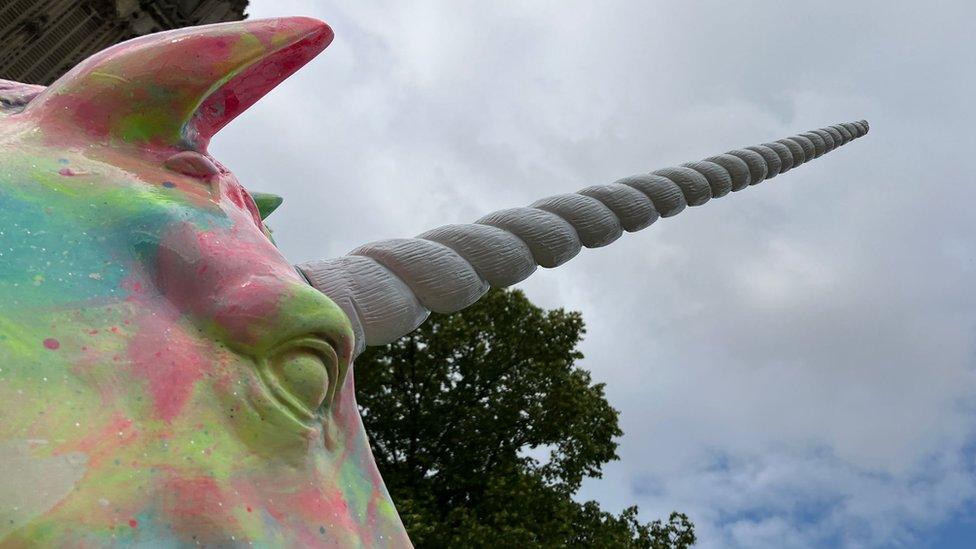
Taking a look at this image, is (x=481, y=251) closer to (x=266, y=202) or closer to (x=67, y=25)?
(x=266, y=202)

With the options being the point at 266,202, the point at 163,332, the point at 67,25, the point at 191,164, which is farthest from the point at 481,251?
the point at 67,25

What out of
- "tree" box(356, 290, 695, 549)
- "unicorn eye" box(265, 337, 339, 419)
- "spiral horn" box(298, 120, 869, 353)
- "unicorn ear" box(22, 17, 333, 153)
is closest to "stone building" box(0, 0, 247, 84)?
"tree" box(356, 290, 695, 549)

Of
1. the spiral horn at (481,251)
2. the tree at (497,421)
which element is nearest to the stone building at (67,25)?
the tree at (497,421)

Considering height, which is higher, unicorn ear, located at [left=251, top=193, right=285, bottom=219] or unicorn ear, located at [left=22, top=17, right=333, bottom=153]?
unicorn ear, located at [left=251, top=193, right=285, bottom=219]

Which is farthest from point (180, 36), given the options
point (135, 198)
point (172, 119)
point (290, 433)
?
point (290, 433)

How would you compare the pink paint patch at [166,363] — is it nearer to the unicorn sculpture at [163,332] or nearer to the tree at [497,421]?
the unicorn sculpture at [163,332]

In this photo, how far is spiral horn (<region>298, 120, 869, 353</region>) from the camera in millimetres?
1503

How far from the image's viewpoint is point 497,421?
1266 centimetres

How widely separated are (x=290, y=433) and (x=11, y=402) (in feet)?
0.96

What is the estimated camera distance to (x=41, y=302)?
868mm

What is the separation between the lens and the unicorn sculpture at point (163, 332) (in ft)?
2.58

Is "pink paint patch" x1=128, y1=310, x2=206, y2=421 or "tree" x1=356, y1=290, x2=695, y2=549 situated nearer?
"pink paint patch" x1=128, y1=310, x2=206, y2=421

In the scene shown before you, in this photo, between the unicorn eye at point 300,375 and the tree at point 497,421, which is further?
the tree at point 497,421

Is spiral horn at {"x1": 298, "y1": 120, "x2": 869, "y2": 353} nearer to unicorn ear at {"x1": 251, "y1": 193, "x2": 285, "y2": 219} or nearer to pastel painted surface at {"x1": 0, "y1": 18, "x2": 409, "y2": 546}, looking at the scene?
unicorn ear at {"x1": 251, "y1": 193, "x2": 285, "y2": 219}
